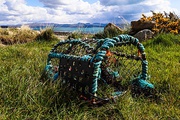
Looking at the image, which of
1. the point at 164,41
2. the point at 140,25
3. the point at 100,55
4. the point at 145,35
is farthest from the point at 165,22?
the point at 100,55

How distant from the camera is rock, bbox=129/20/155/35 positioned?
1063 centimetres

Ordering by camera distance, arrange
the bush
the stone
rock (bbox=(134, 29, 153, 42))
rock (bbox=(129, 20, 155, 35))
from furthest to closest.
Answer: the stone, rock (bbox=(129, 20, 155, 35)), rock (bbox=(134, 29, 153, 42)), the bush

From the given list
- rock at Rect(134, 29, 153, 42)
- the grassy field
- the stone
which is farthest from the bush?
the grassy field

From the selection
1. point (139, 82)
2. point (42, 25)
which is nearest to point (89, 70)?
point (139, 82)

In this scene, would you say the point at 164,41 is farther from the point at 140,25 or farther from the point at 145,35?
the point at 140,25

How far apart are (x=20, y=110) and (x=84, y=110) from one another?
0.71m

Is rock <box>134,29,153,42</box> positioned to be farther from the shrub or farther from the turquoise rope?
the turquoise rope

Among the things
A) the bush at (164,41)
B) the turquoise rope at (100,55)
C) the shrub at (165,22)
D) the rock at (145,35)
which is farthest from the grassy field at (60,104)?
the shrub at (165,22)

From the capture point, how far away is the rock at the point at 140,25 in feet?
34.9

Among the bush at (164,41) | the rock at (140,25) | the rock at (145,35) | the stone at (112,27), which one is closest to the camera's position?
the bush at (164,41)

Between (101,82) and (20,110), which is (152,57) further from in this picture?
(20,110)

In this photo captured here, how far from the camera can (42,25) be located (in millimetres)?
14500

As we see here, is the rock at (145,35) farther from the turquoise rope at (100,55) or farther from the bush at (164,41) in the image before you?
the turquoise rope at (100,55)

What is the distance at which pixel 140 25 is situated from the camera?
35.3ft
